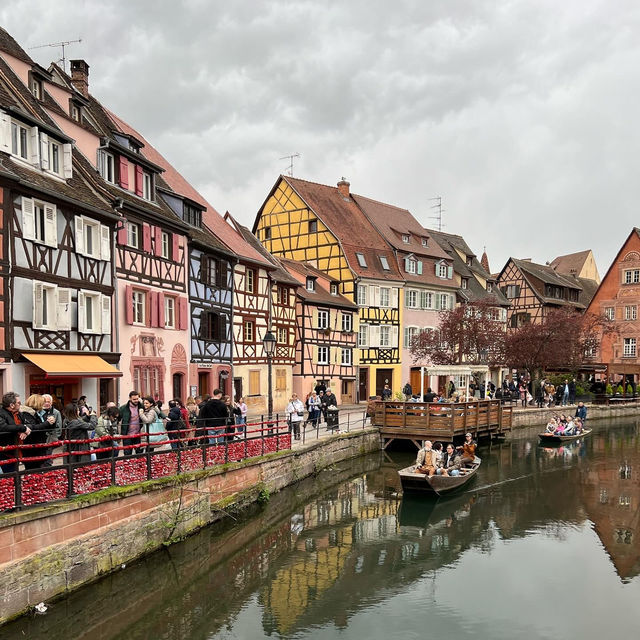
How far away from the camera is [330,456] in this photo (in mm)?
25438

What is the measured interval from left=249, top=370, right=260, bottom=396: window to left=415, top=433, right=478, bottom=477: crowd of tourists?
12.2 meters

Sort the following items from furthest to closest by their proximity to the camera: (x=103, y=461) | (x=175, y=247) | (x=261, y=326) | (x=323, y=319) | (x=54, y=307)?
1. (x=323, y=319)
2. (x=261, y=326)
3. (x=175, y=247)
4. (x=54, y=307)
5. (x=103, y=461)

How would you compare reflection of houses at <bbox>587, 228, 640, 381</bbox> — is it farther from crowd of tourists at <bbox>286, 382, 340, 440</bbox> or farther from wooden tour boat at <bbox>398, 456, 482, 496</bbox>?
wooden tour boat at <bbox>398, 456, 482, 496</bbox>

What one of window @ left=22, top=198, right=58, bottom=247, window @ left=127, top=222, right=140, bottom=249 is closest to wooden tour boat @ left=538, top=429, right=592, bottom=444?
window @ left=127, top=222, right=140, bottom=249

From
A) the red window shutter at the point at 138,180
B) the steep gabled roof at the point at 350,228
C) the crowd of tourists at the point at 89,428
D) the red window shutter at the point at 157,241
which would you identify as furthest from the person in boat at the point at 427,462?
the steep gabled roof at the point at 350,228

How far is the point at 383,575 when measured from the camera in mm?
15016

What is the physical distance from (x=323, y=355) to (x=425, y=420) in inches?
556

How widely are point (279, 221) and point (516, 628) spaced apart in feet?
126

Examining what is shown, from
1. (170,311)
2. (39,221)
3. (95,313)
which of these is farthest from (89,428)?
(170,311)

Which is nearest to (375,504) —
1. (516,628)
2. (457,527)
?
(457,527)

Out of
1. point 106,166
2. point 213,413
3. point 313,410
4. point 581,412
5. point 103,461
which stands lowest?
point 581,412

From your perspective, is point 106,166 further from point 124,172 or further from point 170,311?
point 170,311

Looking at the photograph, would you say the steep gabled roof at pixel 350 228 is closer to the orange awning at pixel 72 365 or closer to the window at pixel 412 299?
the window at pixel 412 299

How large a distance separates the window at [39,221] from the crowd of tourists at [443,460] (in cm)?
1311
